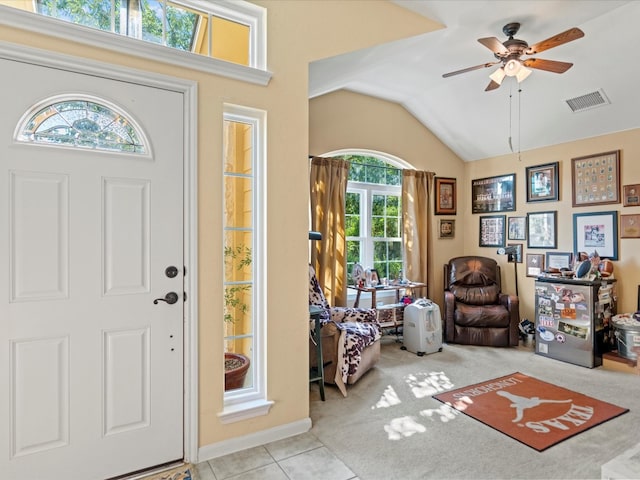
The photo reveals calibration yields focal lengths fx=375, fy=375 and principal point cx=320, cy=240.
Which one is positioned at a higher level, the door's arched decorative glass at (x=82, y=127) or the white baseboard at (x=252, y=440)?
the door's arched decorative glass at (x=82, y=127)

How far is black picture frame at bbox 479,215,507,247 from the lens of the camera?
516cm

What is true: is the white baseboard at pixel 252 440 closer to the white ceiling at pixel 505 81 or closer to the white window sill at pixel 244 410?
the white window sill at pixel 244 410

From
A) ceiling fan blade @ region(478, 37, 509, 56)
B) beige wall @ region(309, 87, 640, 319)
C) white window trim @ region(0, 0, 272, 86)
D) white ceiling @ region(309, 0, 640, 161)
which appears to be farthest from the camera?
beige wall @ region(309, 87, 640, 319)

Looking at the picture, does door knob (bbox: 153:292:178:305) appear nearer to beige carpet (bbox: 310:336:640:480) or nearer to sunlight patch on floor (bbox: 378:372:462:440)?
beige carpet (bbox: 310:336:640:480)

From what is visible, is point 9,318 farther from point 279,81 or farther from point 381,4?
point 381,4

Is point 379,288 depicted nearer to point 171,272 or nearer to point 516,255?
point 516,255

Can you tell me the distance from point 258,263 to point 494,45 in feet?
7.88

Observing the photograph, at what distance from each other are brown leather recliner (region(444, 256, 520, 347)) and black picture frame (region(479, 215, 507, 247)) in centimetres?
34

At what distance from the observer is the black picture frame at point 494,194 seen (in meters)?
5.06

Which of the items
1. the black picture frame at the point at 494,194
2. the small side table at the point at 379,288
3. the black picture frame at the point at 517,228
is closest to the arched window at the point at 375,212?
the small side table at the point at 379,288

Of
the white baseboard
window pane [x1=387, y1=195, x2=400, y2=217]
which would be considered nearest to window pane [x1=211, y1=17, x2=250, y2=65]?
the white baseboard

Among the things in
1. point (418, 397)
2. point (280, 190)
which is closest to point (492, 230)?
point (418, 397)

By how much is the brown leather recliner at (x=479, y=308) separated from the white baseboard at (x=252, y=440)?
2.71 meters

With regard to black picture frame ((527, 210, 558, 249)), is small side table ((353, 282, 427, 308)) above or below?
below
